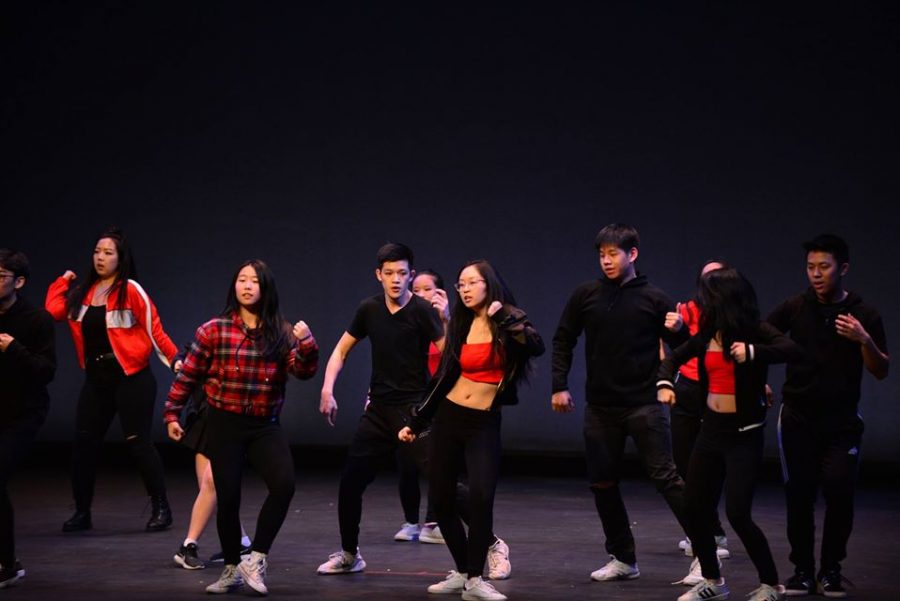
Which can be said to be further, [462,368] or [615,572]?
[615,572]

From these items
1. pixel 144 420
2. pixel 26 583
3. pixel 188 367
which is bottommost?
pixel 26 583

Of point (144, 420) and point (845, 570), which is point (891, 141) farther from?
point (144, 420)

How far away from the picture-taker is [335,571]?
212 inches

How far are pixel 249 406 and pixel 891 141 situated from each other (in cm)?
549

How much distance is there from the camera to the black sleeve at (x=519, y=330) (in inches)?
189

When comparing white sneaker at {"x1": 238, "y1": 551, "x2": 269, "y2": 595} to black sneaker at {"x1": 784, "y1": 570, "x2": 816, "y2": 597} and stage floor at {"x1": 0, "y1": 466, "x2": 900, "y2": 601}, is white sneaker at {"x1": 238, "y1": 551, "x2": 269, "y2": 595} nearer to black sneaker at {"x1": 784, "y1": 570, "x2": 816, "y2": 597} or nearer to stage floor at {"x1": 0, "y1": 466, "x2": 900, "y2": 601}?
stage floor at {"x1": 0, "y1": 466, "x2": 900, "y2": 601}

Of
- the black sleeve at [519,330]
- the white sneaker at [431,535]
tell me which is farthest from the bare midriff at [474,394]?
the white sneaker at [431,535]

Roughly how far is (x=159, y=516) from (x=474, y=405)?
8.05ft

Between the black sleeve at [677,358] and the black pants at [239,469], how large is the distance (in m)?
1.54

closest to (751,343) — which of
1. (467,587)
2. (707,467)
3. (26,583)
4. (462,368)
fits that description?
(707,467)

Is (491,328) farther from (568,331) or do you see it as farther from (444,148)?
(444,148)

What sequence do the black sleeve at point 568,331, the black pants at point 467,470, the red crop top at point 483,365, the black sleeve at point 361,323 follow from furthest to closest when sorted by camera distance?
the black sleeve at point 361,323 → the black sleeve at point 568,331 → the red crop top at point 483,365 → the black pants at point 467,470

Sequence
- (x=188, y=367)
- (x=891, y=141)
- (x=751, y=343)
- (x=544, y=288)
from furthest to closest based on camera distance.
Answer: (x=544, y=288) < (x=891, y=141) < (x=188, y=367) < (x=751, y=343)

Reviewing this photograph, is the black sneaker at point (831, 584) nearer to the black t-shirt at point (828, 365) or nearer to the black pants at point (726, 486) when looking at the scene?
the black pants at point (726, 486)
